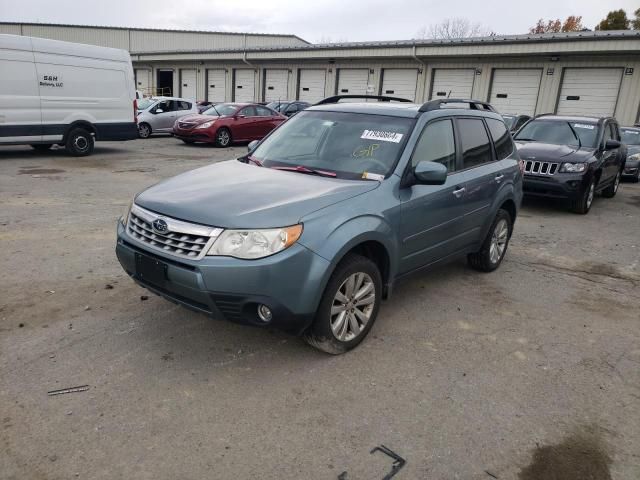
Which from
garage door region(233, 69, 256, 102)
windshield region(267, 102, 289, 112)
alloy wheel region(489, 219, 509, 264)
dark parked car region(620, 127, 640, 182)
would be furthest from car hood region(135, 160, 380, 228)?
garage door region(233, 69, 256, 102)

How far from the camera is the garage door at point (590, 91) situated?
19125 mm

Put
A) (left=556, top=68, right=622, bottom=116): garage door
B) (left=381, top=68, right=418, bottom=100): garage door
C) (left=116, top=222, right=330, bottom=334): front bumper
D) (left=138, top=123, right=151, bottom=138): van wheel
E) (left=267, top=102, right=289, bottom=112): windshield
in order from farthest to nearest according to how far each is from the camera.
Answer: (left=381, top=68, right=418, bottom=100): garage door, (left=267, top=102, right=289, bottom=112): windshield, (left=556, top=68, right=622, bottom=116): garage door, (left=138, top=123, right=151, bottom=138): van wheel, (left=116, top=222, right=330, bottom=334): front bumper

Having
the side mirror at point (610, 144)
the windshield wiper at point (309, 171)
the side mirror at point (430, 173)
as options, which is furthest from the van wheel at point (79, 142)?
the side mirror at point (610, 144)

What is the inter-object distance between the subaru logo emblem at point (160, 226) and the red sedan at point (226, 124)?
14.2 metres

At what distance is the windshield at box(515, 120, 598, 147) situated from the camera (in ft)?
30.9

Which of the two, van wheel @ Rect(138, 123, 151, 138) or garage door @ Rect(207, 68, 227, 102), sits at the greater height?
garage door @ Rect(207, 68, 227, 102)

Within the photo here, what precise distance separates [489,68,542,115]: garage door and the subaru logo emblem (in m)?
20.6

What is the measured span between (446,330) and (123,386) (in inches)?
93.8

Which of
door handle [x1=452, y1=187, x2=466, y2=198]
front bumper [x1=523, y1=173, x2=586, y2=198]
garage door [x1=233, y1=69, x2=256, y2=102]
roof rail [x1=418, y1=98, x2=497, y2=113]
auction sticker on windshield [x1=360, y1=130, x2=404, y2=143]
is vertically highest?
garage door [x1=233, y1=69, x2=256, y2=102]

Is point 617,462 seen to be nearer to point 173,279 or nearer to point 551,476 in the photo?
point 551,476

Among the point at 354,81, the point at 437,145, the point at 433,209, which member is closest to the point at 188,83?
the point at 354,81

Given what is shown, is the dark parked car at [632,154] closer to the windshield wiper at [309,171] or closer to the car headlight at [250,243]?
the windshield wiper at [309,171]

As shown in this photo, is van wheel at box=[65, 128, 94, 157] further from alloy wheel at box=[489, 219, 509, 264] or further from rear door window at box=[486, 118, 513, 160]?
alloy wheel at box=[489, 219, 509, 264]

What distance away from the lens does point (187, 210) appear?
3.22 metres
